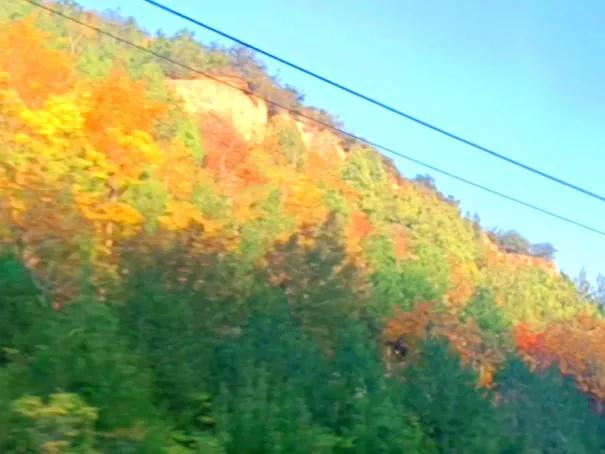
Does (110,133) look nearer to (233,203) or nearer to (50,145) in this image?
(50,145)

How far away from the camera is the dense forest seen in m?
12.0

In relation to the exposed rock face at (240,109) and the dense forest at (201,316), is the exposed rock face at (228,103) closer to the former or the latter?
the exposed rock face at (240,109)

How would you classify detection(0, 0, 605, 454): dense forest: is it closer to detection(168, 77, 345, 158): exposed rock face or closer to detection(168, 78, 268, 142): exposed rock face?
detection(168, 78, 268, 142): exposed rock face

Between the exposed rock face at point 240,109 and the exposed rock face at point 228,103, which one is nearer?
the exposed rock face at point 228,103

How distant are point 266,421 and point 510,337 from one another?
38192mm

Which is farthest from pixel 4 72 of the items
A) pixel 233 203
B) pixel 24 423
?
pixel 24 423

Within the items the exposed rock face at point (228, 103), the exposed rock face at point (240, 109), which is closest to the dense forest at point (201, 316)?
the exposed rock face at point (228, 103)

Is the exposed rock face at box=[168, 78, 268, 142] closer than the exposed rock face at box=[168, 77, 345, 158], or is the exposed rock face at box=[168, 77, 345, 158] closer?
the exposed rock face at box=[168, 78, 268, 142]

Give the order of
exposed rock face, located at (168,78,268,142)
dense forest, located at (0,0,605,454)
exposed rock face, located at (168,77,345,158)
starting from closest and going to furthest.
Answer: dense forest, located at (0,0,605,454) → exposed rock face, located at (168,78,268,142) → exposed rock face, located at (168,77,345,158)

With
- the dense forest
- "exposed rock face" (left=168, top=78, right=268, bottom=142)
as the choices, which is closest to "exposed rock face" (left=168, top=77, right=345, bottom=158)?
"exposed rock face" (left=168, top=78, right=268, bottom=142)

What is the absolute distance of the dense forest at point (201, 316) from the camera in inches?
471

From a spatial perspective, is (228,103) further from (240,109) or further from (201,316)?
(201,316)

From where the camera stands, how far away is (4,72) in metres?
41.3

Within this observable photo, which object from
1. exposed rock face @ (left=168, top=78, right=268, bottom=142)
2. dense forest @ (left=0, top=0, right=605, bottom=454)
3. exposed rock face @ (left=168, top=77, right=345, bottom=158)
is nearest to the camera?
dense forest @ (left=0, top=0, right=605, bottom=454)
